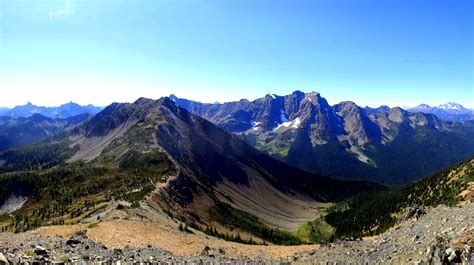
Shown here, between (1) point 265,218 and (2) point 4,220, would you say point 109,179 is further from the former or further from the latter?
(1) point 265,218

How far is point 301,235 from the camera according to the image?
175 m

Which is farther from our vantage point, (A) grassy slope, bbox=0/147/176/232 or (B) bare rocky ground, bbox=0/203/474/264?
(A) grassy slope, bbox=0/147/176/232

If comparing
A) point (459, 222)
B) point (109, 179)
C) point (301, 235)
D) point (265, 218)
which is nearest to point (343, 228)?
point (301, 235)

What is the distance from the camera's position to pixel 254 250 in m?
51.4

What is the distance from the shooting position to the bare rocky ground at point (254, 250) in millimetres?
32594

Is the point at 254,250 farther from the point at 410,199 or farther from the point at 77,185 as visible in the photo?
the point at 77,185

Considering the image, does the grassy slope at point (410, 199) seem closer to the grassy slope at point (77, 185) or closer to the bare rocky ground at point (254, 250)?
the bare rocky ground at point (254, 250)

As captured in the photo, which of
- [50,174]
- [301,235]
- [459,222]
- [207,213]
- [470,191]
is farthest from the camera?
[50,174]

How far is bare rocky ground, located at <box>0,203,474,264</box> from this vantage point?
107 ft

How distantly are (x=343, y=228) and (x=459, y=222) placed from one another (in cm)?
14061

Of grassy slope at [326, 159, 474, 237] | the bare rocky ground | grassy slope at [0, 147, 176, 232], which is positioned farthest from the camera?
grassy slope at [0, 147, 176, 232]

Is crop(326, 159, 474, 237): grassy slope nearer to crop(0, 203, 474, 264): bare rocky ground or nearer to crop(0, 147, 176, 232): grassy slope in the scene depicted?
crop(0, 203, 474, 264): bare rocky ground

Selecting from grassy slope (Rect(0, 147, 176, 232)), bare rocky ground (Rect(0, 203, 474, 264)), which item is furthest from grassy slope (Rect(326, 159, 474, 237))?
grassy slope (Rect(0, 147, 176, 232))

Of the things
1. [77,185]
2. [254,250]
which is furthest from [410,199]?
[77,185]
